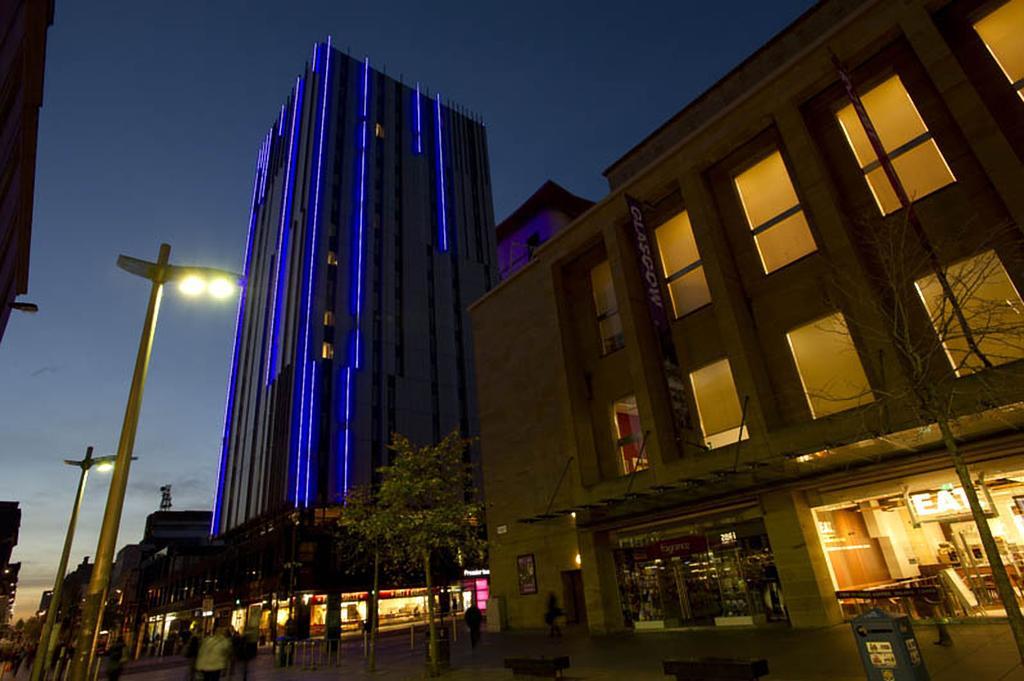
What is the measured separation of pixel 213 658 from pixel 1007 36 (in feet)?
88.1

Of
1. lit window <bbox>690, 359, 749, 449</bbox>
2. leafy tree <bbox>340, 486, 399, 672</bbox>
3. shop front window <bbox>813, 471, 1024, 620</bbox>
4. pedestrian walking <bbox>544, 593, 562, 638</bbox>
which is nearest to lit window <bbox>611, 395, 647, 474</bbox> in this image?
lit window <bbox>690, 359, 749, 449</bbox>

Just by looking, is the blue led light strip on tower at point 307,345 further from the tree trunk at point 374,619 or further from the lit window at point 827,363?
the lit window at point 827,363

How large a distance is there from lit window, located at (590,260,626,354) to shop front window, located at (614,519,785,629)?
8516 millimetres

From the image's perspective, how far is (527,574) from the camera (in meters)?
27.1

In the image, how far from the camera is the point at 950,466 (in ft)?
52.1

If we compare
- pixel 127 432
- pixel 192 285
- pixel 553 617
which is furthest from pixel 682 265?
pixel 127 432

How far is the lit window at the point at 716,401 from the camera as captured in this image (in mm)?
21484

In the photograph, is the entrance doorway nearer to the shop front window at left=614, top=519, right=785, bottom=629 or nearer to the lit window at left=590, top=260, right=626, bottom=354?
the shop front window at left=614, top=519, right=785, bottom=629

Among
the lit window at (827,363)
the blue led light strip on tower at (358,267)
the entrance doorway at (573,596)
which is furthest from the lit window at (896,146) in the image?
the blue led light strip on tower at (358,267)

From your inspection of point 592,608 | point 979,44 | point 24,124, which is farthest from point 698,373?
point 24,124

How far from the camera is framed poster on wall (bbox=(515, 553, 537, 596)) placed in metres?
26.7

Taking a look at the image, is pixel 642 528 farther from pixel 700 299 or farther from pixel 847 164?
pixel 847 164

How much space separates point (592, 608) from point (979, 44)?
23.0 meters

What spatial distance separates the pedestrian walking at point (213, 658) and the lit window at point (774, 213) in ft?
65.7
